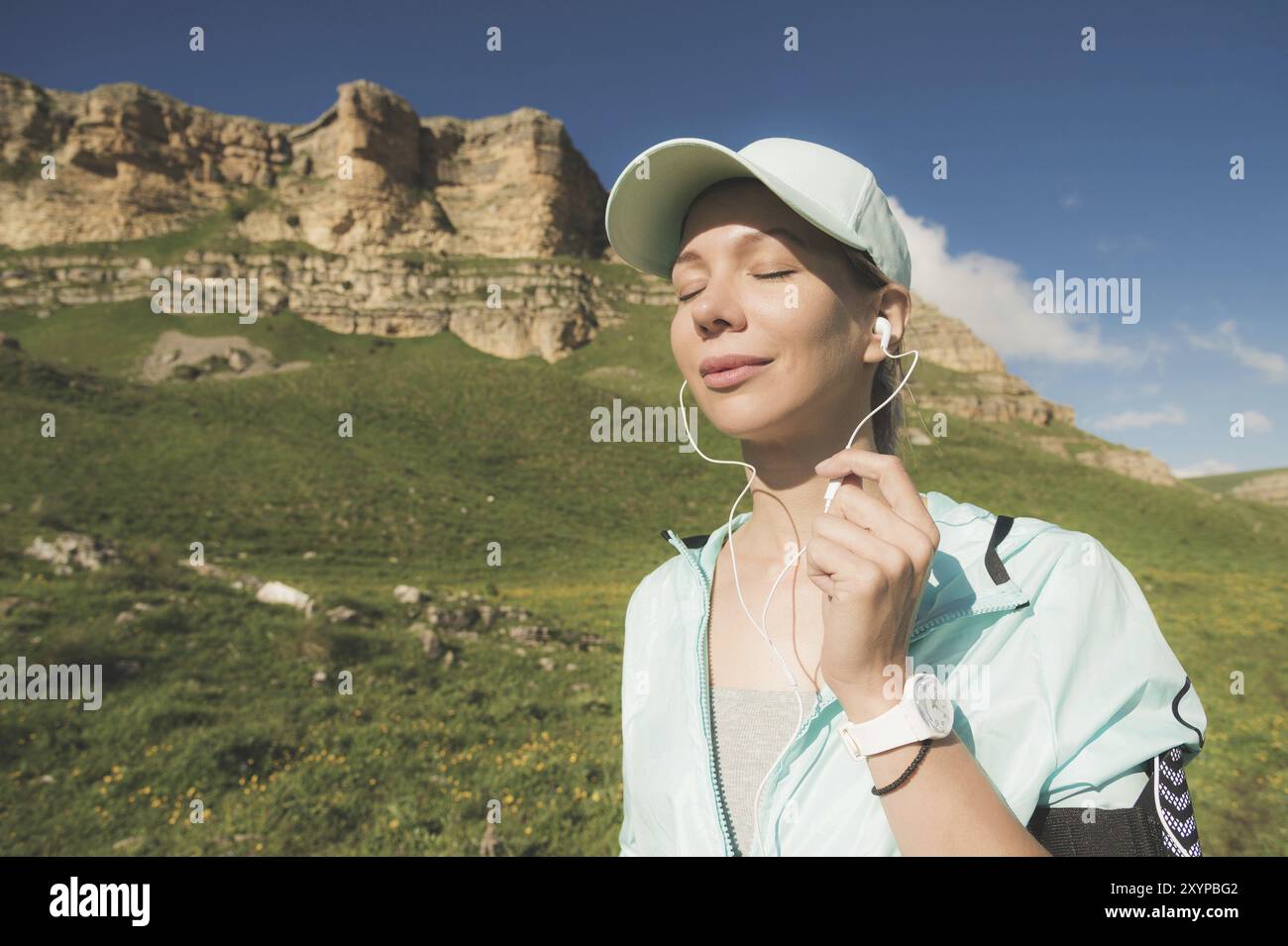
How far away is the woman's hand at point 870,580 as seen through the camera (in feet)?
4.54

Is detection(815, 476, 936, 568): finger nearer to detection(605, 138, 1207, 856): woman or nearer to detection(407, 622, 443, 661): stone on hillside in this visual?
detection(605, 138, 1207, 856): woman

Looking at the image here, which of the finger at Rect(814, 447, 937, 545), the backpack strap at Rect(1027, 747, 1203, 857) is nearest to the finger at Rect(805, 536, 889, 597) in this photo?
the finger at Rect(814, 447, 937, 545)

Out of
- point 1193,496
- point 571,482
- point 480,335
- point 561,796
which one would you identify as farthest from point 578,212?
point 561,796

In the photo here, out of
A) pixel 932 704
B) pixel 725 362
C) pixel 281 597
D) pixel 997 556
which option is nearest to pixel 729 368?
pixel 725 362

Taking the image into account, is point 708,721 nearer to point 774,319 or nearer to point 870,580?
point 870,580

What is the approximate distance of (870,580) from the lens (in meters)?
1.36

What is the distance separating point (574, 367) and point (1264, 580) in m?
68.9

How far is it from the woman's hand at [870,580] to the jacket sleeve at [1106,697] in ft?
1.56

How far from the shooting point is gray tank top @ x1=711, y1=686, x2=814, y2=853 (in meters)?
1.92

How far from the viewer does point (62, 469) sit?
25562 millimetres

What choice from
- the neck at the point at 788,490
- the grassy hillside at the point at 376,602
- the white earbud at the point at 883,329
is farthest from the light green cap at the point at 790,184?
the grassy hillside at the point at 376,602

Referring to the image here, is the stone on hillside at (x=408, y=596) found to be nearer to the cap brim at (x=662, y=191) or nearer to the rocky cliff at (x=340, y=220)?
the cap brim at (x=662, y=191)

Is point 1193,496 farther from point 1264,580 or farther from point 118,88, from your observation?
point 118,88

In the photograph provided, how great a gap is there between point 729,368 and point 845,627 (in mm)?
879
